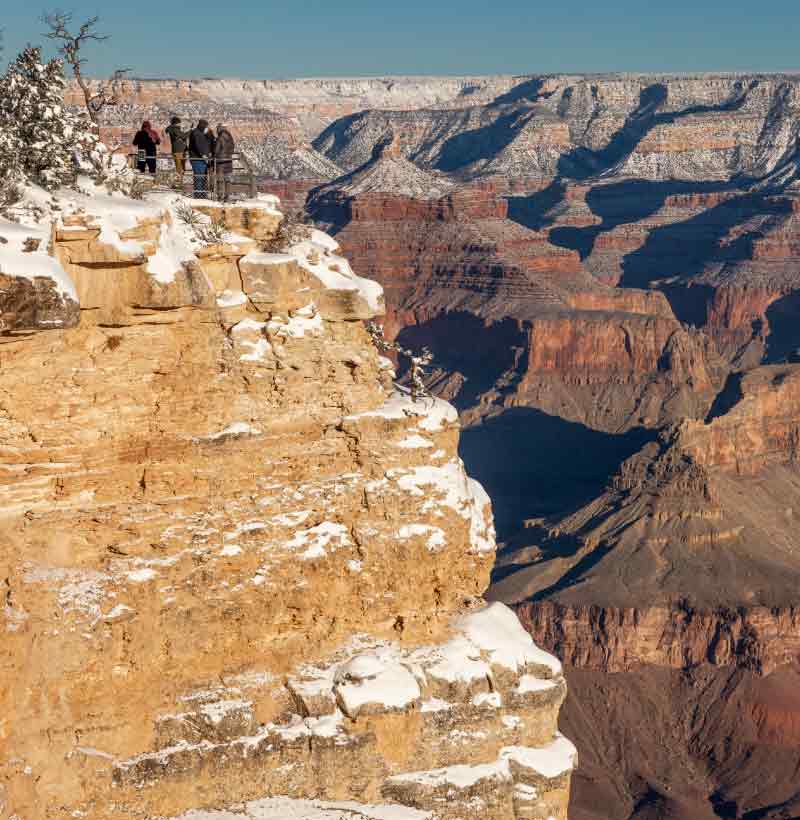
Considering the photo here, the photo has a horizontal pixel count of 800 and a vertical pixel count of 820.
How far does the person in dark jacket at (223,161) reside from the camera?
737 inches

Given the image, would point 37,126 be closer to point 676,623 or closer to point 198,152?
point 198,152

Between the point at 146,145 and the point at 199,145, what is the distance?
28.0 inches

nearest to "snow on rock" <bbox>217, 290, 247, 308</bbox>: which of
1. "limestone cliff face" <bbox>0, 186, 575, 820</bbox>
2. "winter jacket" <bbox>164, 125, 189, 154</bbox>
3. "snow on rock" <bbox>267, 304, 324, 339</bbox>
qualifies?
"limestone cliff face" <bbox>0, 186, 575, 820</bbox>

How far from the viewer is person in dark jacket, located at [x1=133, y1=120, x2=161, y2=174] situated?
19516 millimetres

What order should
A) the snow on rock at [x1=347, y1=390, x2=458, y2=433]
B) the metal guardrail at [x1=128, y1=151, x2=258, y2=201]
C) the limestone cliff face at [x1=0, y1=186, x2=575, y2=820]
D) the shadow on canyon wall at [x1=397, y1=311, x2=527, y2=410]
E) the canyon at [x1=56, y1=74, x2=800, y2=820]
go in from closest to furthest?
the limestone cliff face at [x1=0, y1=186, x2=575, y2=820] < the snow on rock at [x1=347, y1=390, x2=458, y2=433] < the metal guardrail at [x1=128, y1=151, x2=258, y2=201] < the canyon at [x1=56, y1=74, x2=800, y2=820] < the shadow on canyon wall at [x1=397, y1=311, x2=527, y2=410]

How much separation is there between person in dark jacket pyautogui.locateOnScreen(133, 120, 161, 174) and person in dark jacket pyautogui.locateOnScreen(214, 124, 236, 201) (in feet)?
2.60

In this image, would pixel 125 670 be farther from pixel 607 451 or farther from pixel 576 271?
pixel 576 271

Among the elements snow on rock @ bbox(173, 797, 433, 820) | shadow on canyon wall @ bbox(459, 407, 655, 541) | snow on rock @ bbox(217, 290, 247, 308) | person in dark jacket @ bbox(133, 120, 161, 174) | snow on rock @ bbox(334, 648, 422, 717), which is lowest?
shadow on canyon wall @ bbox(459, 407, 655, 541)

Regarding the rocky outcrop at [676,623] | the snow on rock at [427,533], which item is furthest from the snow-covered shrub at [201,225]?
the rocky outcrop at [676,623]

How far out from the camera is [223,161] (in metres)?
19.2

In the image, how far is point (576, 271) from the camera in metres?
164

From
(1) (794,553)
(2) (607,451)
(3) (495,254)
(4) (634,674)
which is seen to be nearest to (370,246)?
(3) (495,254)

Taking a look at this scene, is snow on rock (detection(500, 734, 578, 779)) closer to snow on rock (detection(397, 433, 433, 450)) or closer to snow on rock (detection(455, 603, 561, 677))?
snow on rock (detection(455, 603, 561, 677))

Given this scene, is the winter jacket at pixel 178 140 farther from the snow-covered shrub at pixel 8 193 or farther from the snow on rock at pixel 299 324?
the snow-covered shrub at pixel 8 193
